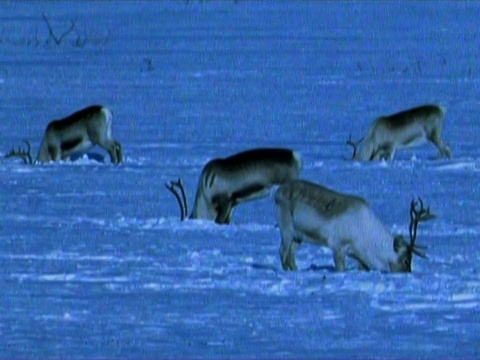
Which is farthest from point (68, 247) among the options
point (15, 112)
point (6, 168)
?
point (15, 112)

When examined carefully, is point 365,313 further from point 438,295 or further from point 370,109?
point 370,109

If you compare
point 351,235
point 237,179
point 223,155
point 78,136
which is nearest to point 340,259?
point 351,235

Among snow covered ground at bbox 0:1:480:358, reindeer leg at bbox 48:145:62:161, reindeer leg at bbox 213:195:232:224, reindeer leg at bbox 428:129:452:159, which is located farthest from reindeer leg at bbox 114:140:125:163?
reindeer leg at bbox 213:195:232:224

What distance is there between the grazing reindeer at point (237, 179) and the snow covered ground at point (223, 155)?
0.29 metres

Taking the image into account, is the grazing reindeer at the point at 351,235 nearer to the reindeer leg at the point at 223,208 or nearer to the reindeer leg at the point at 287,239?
the reindeer leg at the point at 287,239

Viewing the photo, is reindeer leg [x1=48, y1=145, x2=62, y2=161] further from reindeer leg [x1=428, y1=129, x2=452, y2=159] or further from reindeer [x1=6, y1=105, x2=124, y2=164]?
reindeer leg [x1=428, y1=129, x2=452, y2=159]

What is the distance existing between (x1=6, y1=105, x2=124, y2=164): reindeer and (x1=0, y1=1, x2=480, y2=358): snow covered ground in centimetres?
30

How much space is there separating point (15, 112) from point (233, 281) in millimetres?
12747

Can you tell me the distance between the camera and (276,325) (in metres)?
10.1

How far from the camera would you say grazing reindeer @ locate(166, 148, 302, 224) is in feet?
49.2

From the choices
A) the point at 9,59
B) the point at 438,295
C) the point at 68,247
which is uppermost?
the point at 438,295

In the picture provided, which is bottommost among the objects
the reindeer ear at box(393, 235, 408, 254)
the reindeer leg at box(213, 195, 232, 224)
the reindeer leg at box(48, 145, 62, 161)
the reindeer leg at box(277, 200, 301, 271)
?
the reindeer leg at box(48, 145, 62, 161)

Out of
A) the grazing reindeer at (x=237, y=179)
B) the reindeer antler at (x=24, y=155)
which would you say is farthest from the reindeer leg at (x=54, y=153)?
the grazing reindeer at (x=237, y=179)

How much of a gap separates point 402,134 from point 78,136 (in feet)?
12.8
